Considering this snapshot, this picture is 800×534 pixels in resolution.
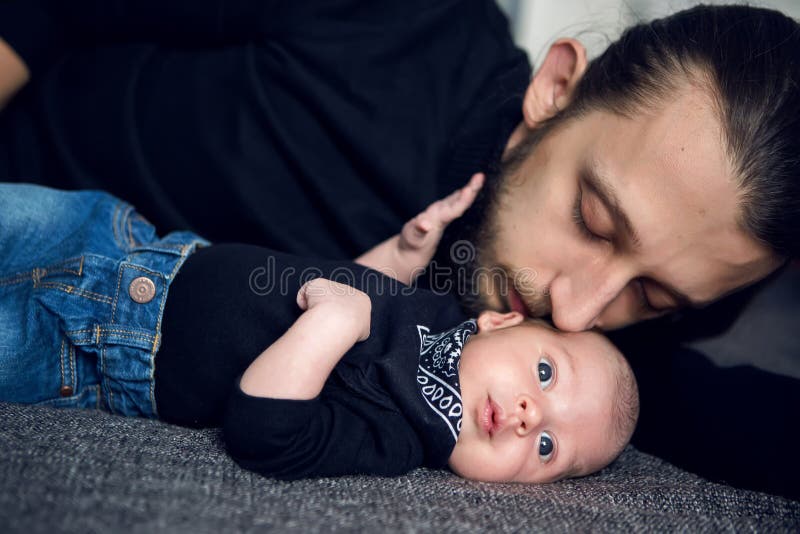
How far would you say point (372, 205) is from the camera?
1608 mm

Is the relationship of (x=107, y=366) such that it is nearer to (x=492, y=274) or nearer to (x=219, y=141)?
(x=219, y=141)

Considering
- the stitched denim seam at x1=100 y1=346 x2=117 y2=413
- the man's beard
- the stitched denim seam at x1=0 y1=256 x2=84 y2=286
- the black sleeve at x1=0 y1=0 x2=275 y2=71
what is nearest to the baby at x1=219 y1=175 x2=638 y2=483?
the man's beard

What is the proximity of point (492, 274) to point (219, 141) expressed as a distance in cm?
75

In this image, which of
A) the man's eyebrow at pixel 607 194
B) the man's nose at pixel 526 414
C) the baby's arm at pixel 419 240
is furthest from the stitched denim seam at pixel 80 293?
the man's eyebrow at pixel 607 194

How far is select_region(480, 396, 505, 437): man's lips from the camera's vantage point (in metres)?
1.11

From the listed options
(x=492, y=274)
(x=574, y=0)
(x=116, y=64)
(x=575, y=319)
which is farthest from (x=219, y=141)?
(x=574, y=0)

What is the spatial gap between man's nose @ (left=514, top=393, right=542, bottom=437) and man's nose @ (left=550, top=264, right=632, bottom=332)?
0.68 ft

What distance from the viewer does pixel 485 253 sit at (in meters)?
1.48

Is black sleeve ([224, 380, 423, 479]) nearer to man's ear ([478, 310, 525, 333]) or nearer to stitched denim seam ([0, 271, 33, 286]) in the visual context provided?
man's ear ([478, 310, 525, 333])

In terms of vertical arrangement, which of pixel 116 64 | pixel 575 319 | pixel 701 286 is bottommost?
pixel 575 319

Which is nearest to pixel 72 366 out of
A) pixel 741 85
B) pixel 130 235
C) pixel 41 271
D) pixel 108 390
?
pixel 108 390

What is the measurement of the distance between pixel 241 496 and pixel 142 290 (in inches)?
21.1

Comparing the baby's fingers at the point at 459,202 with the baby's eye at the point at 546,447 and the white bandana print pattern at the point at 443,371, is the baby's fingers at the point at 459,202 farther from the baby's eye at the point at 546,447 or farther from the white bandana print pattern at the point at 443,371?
the baby's eye at the point at 546,447

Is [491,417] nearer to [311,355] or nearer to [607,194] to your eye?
[311,355]
